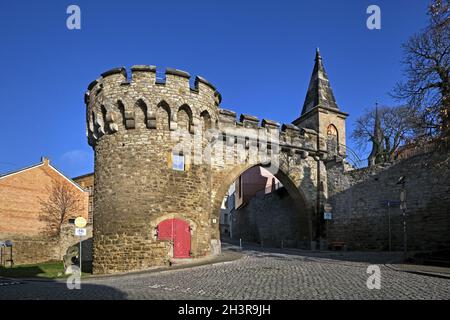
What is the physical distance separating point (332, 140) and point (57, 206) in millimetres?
22948

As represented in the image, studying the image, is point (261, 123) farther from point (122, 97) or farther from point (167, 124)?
point (122, 97)

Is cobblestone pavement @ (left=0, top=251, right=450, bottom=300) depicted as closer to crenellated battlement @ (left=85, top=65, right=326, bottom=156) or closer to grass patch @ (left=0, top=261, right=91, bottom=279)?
grass patch @ (left=0, top=261, right=91, bottom=279)

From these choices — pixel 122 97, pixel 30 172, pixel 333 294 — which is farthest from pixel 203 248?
pixel 30 172

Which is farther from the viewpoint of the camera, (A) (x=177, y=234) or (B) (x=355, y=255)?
(B) (x=355, y=255)

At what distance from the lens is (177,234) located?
13703 mm

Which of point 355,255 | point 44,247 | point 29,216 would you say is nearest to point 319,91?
point 355,255

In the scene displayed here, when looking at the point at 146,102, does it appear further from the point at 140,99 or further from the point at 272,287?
the point at 272,287

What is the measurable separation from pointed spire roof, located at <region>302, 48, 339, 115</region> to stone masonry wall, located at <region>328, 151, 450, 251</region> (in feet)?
13.1

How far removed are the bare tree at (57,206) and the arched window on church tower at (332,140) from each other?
21.6 m

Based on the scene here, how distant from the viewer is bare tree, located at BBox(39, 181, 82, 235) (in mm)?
29797

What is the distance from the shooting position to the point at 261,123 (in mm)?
19047

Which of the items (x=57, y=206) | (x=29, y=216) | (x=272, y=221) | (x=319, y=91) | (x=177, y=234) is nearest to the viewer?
(x=177, y=234)

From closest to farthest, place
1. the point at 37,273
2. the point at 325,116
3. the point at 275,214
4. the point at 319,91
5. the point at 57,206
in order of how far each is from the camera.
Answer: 1. the point at 37,273
2. the point at 325,116
3. the point at 319,91
4. the point at 275,214
5. the point at 57,206

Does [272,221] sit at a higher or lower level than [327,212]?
lower
